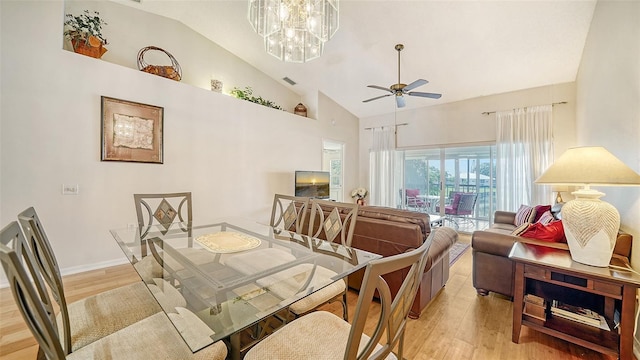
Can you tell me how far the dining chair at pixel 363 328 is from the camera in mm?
759

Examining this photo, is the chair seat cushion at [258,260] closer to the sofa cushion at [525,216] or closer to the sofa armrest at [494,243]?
the sofa armrest at [494,243]

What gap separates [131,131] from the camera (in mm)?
3279

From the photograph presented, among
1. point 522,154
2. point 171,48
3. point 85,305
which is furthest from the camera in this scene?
point 522,154

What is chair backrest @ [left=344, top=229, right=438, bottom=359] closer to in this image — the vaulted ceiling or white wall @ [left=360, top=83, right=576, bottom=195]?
the vaulted ceiling

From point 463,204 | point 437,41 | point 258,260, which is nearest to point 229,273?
point 258,260

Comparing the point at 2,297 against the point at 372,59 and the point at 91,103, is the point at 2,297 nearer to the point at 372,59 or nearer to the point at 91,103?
the point at 91,103

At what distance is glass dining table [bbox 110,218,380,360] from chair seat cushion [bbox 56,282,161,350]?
5.3 inches

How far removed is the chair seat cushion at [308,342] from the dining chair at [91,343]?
22 centimetres

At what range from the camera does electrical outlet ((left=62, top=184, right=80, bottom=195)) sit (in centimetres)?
285

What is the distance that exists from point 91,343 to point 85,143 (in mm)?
2847

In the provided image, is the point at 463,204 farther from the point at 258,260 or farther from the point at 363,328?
the point at 363,328

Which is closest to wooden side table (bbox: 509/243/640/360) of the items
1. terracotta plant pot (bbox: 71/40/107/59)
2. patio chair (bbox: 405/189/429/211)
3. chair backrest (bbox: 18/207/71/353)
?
chair backrest (bbox: 18/207/71/353)

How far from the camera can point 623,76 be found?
207 cm

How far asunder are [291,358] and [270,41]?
2.98 m
